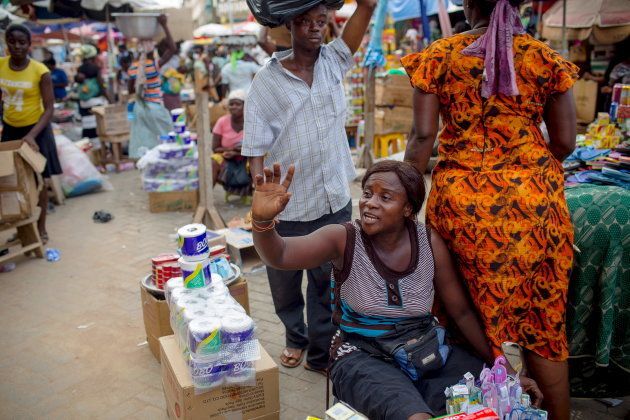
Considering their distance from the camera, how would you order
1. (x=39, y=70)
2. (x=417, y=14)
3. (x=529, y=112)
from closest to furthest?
(x=529, y=112)
(x=39, y=70)
(x=417, y=14)

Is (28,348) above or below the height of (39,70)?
below

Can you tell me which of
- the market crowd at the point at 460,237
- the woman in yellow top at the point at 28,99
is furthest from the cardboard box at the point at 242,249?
the market crowd at the point at 460,237

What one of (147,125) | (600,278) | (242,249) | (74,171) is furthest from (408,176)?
(147,125)

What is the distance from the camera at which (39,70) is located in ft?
18.7

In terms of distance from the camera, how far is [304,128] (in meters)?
2.89

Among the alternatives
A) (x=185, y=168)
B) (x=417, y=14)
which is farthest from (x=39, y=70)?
(x=417, y=14)

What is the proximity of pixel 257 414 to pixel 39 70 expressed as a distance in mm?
4626

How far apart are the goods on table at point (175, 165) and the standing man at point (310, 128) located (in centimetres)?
393

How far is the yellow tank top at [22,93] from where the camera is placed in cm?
565

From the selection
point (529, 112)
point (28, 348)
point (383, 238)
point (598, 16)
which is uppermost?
point (598, 16)

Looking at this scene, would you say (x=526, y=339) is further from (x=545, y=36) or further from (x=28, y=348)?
(x=545, y=36)

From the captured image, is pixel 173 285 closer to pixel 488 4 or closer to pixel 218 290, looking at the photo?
pixel 218 290

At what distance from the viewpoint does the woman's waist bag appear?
212cm

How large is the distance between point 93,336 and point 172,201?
3179 millimetres
